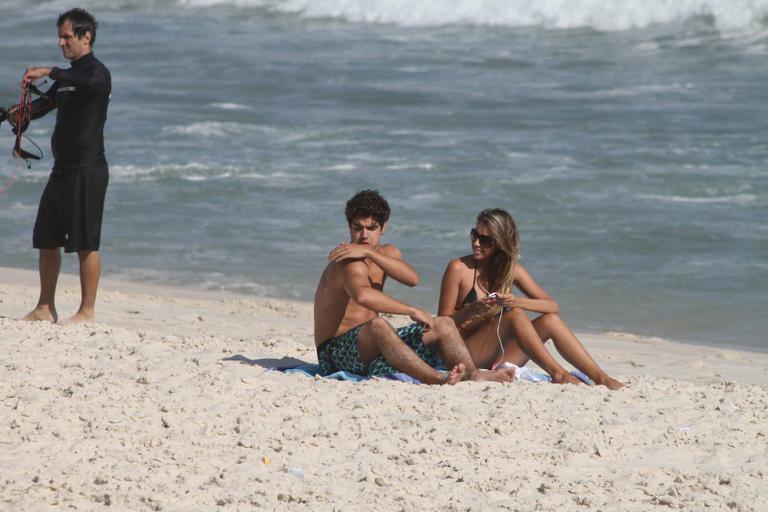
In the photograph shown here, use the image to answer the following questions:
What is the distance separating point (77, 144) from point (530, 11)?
19.2 metres

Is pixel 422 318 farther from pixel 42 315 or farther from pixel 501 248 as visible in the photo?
pixel 42 315

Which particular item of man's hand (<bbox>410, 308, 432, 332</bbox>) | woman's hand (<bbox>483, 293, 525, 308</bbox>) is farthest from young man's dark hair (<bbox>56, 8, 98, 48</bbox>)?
woman's hand (<bbox>483, 293, 525, 308</bbox>)

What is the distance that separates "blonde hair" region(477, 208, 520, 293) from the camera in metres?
6.30

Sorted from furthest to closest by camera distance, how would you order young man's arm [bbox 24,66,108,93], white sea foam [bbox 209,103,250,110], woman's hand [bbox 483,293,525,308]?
white sea foam [bbox 209,103,250,110]
young man's arm [bbox 24,66,108,93]
woman's hand [bbox 483,293,525,308]

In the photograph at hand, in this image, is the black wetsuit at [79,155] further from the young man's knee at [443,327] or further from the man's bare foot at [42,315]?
the young man's knee at [443,327]

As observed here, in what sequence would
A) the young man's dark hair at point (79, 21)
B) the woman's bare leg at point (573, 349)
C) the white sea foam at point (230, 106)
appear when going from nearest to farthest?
the woman's bare leg at point (573, 349) → the young man's dark hair at point (79, 21) → the white sea foam at point (230, 106)

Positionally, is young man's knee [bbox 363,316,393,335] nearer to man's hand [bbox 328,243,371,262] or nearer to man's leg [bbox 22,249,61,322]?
man's hand [bbox 328,243,371,262]

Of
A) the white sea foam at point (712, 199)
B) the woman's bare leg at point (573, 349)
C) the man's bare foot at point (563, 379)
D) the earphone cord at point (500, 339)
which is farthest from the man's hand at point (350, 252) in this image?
the white sea foam at point (712, 199)

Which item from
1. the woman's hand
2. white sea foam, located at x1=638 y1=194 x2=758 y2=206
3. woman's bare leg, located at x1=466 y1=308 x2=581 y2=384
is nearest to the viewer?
the woman's hand

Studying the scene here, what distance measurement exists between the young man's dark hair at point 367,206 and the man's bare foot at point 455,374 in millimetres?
764

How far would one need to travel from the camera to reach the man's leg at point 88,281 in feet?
23.6

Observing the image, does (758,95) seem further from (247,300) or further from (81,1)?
(81,1)

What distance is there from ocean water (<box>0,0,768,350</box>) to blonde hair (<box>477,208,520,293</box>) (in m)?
2.98

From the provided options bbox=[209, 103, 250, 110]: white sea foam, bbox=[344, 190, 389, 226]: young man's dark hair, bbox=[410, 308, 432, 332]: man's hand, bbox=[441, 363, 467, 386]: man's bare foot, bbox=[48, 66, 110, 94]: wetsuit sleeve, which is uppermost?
bbox=[48, 66, 110, 94]: wetsuit sleeve
